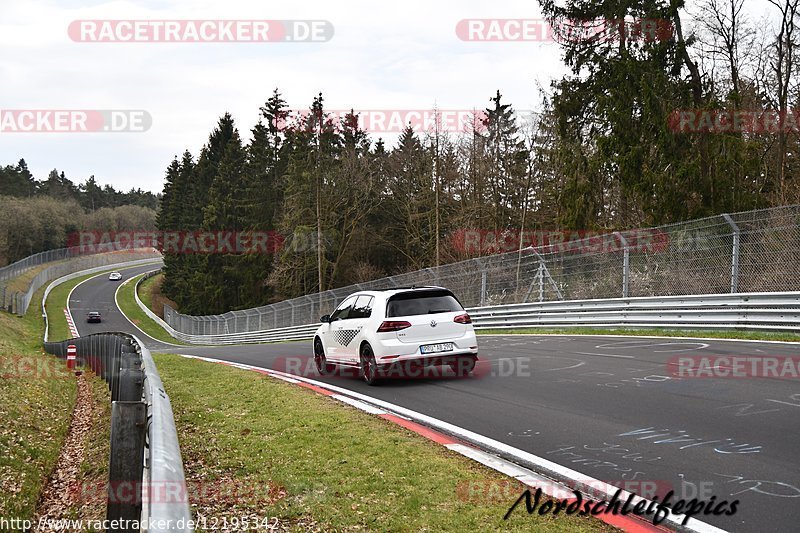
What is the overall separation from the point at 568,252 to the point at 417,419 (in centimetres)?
1284

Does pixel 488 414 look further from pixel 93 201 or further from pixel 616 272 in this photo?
pixel 93 201

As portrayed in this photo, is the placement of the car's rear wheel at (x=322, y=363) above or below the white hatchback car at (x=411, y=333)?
below

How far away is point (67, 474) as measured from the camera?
8.87m

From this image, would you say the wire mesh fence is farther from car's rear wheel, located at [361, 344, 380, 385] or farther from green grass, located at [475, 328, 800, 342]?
car's rear wheel, located at [361, 344, 380, 385]

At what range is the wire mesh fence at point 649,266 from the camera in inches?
555

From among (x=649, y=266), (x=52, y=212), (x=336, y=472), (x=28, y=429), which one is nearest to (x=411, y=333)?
(x=336, y=472)

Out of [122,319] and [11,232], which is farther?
[11,232]

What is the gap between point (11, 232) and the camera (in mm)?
93438

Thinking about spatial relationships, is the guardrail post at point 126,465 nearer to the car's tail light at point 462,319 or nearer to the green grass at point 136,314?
the car's tail light at point 462,319

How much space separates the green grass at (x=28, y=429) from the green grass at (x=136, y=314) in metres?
46.6

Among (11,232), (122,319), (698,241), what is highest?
(11,232)

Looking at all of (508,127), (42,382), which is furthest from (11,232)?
(42,382)

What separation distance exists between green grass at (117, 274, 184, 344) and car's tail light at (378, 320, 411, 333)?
52935 millimetres

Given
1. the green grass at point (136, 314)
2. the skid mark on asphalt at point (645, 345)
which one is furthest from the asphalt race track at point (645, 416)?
the green grass at point (136, 314)
